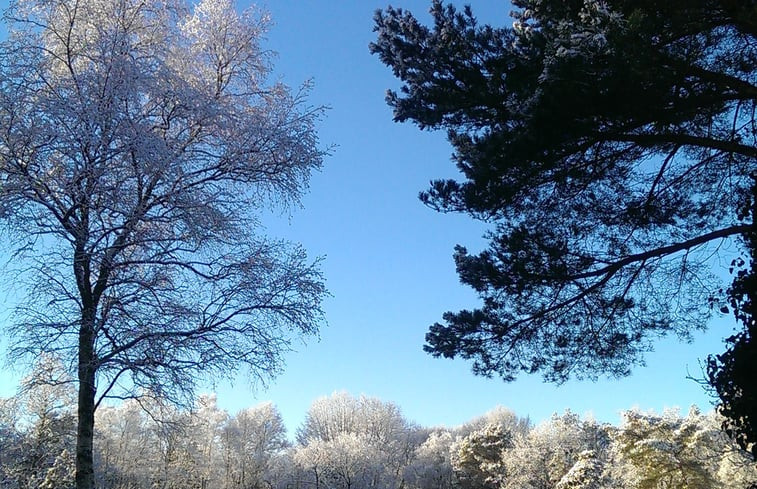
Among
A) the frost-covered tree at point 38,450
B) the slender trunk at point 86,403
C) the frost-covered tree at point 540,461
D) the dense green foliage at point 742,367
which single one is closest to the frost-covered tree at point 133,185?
the slender trunk at point 86,403

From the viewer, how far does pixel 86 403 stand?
5.80m

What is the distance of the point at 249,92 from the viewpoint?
25.0ft

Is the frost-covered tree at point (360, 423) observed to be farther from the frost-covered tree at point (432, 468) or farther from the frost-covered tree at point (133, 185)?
the frost-covered tree at point (133, 185)

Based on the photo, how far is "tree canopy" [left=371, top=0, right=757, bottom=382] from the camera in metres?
6.04

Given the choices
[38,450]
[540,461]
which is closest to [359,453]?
[540,461]

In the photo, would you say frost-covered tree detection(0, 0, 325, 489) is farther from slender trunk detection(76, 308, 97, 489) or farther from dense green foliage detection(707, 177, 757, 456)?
dense green foliage detection(707, 177, 757, 456)

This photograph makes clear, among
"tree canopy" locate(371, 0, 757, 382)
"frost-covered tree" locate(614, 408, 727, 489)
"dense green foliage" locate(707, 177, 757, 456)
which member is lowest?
"frost-covered tree" locate(614, 408, 727, 489)

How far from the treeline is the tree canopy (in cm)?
474

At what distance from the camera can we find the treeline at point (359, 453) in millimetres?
17406

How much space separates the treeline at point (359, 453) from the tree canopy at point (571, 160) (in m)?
4.74

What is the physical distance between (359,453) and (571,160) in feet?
118

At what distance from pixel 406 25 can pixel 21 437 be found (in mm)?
17504

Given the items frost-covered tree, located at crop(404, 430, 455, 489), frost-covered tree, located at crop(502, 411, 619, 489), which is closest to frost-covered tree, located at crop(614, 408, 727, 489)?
frost-covered tree, located at crop(502, 411, 619, 489)

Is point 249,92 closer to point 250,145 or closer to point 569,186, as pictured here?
point 250,145
